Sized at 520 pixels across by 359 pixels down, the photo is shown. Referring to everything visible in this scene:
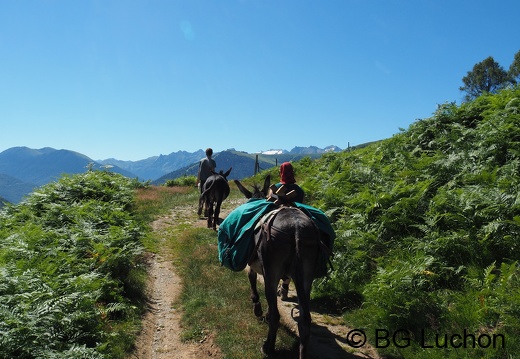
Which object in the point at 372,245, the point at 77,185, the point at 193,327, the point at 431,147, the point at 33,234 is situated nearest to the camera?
the point at 193,327

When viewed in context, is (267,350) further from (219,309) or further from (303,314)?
(219,309)

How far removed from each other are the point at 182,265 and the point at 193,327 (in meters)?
3.87

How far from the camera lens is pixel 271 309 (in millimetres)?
5355

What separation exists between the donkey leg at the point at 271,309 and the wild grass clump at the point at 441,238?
77.9 inches

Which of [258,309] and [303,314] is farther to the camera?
[258,309]

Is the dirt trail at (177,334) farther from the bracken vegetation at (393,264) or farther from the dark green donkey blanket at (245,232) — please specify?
the dark green donkey blanket at (245,232)

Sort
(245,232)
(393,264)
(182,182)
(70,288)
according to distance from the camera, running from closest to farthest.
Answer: (245,232) → (70,288) → (393,264) → (182,182)

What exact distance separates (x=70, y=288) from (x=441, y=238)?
7527 mm

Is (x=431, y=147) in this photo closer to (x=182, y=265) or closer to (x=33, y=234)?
(x=182, y=265)

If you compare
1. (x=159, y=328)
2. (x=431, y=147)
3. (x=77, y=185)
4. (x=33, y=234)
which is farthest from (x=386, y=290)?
(x=77, y=185)

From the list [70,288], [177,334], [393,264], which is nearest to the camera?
[70,288]

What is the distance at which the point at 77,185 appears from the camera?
16641 mm

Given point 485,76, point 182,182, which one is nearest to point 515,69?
point 485,76

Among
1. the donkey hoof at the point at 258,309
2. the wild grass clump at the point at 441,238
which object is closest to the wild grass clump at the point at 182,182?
the wild grass clump at the point at 441,238
